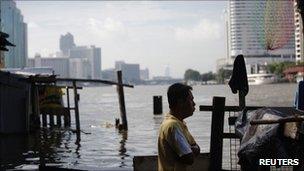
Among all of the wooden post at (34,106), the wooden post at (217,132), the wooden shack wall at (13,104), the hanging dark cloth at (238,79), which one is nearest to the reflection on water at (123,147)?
the wooden post at (34,106)

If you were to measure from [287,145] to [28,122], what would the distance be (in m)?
18.8

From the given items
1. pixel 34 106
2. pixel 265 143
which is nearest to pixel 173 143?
pixel 265 143

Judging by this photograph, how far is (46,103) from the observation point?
92.8 feet

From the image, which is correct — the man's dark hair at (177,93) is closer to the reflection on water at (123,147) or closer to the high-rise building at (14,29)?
the reflection on water at (123,147)

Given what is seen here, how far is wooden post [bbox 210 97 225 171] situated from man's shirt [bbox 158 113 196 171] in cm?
386

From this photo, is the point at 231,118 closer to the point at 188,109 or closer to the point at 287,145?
the point at 287,145

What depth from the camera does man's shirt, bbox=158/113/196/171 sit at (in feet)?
16.4

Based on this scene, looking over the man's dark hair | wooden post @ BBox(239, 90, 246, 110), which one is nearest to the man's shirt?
the man's dark hair

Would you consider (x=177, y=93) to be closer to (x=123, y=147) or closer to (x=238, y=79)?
(x=238, y=79)

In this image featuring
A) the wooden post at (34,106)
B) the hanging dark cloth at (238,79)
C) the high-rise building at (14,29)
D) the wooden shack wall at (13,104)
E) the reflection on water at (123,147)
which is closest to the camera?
the hanging dark cloth at (238,79)

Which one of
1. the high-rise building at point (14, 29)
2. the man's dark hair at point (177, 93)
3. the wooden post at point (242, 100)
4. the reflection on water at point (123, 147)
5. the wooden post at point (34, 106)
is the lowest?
the reflection on water at point (123, 147)

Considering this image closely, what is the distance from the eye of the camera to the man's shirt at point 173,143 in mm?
5000

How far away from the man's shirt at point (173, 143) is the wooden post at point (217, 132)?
152 inches

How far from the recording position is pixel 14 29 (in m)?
122
